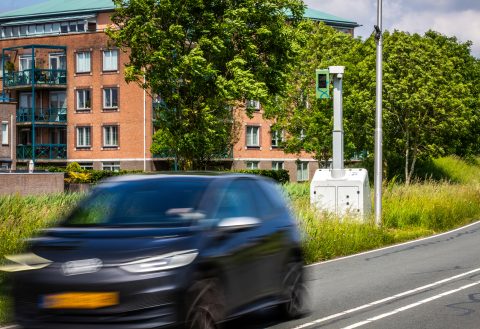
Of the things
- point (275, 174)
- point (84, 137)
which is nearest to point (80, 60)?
point (84, 137)

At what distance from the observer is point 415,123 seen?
193 ft

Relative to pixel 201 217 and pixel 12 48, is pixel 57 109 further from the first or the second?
pixel 201 217

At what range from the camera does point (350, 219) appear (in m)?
22.0

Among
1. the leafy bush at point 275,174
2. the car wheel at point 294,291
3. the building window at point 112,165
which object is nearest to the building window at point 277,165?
the building window at point 112,165

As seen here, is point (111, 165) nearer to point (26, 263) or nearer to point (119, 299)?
point (26, 263)

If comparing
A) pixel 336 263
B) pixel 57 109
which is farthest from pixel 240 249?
pixel 57 109

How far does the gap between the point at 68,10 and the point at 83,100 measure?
20.4 m

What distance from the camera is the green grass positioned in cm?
1552

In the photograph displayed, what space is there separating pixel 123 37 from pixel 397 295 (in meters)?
38.9

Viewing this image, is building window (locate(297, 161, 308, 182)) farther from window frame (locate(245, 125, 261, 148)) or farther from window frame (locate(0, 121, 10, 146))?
window frame (locate(0, 121, 10, 146))

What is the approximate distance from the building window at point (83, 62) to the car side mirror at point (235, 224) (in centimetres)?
6627

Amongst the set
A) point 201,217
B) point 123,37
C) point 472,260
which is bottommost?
point 472,260

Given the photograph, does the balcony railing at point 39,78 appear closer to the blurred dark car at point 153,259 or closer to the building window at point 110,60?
the building window at point 110,60

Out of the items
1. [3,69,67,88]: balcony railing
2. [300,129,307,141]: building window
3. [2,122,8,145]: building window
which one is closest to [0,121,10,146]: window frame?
[2,122,8,145]: building window
